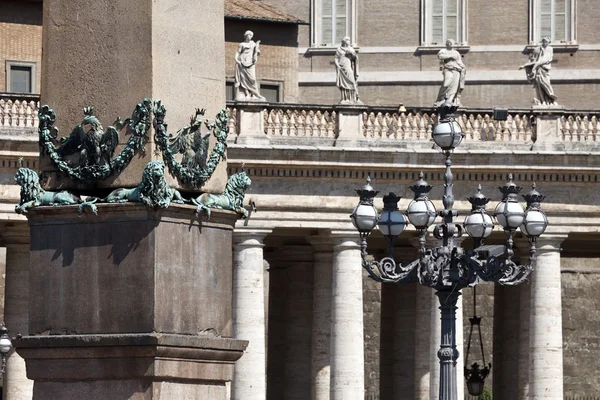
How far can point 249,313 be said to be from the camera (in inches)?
2366

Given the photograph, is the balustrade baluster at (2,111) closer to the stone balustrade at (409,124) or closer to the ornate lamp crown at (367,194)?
the stone balustrade at (409,124)

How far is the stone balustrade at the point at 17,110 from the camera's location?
59.6 m

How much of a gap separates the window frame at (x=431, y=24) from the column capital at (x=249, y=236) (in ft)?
64.0

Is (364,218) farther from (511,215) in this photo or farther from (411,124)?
(411,124)

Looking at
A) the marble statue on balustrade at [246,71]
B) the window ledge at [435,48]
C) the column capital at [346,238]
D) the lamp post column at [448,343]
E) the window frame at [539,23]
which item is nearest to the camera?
the lamp post column at [448,343]

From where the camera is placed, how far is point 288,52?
7631 centimetres

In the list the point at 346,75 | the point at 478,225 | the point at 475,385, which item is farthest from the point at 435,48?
the point at 478,225

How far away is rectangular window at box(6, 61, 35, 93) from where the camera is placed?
7019 cm

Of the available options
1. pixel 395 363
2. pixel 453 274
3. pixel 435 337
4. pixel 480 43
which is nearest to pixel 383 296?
pixel 395 363

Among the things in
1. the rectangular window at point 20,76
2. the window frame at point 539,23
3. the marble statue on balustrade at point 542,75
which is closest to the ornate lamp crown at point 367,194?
the marble statue on balustrade at point 542,75

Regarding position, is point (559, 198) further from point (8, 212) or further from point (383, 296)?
point (8, 212)

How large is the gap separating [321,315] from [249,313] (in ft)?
10.9

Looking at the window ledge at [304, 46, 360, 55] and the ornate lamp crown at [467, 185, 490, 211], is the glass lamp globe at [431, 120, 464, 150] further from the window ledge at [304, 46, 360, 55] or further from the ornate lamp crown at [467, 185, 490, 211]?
the window ledge at [304, 46, 360, 55]

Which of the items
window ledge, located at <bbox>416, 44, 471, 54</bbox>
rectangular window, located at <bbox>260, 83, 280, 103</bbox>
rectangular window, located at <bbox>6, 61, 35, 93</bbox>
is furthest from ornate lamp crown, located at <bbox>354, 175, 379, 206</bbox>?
window ledge, located at <bbox>416, 44, 471, 54</bbox>
